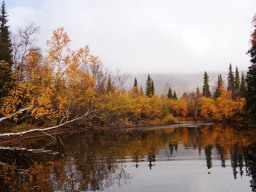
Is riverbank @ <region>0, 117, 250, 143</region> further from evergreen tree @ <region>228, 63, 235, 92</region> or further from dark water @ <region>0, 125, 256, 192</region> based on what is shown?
evergreen tree @ <region>228, 63, 235, 92</region>

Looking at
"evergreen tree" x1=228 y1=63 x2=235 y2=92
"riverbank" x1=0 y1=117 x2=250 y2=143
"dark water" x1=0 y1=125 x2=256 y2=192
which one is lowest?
"dark water" x1=0 y1=125 x2=256 y2=192

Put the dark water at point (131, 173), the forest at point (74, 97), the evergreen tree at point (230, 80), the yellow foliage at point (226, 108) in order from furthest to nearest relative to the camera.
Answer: the evergreen tree at point (230, 80) < the yellow foliage at point (226, 108) < the forest at point (74, 97) < the dark water at point (131, 173)

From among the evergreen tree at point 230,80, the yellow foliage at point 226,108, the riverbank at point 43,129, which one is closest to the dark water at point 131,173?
the riverbank at point 43,129

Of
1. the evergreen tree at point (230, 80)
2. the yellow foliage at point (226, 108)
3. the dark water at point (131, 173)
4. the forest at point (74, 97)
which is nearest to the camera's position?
the dark water at point (131, 173)

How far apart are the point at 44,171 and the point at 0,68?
19.0 meters

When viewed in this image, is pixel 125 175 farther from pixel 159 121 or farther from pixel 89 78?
pixel 159 121

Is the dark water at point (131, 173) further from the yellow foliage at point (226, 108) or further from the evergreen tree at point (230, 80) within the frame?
the evergreen tree at point (230, 80)

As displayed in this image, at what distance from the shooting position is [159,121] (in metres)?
59.9

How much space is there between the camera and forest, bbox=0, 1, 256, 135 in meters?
20.3

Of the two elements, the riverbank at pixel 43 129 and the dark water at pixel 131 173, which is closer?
the dark water at pixel 131 173

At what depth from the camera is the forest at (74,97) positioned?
2033cm

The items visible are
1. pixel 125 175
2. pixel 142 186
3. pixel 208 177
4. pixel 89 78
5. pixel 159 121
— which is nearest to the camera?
pixel 142 186

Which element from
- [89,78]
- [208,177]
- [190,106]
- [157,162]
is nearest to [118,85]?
[89,78]

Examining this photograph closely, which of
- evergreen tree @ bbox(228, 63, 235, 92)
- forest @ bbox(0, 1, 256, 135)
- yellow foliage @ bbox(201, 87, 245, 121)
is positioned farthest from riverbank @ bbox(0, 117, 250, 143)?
evergreen tree @ bbox(228, 63, 235, 92)
